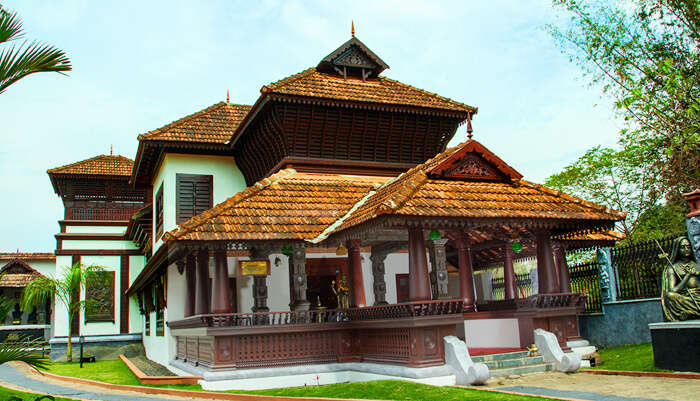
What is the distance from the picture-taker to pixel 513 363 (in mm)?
11422

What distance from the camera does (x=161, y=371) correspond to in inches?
635

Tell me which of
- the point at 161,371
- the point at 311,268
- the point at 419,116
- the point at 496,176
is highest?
the point at 419,116

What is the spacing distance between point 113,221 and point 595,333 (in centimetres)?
2060

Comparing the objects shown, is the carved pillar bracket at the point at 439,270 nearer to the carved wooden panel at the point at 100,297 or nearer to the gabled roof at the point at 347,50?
the gabled roof at the point at 347,50

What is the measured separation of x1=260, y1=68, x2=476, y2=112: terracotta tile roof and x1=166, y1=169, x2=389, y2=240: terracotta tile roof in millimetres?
2075

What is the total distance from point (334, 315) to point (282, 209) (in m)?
2.55

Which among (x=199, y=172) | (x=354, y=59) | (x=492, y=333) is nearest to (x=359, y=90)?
(x=354, y=59)

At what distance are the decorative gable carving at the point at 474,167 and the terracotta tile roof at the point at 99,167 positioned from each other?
751 inches

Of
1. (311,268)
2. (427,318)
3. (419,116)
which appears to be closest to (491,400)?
(427,318)

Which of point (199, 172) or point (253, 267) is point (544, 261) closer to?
point (253, 267)

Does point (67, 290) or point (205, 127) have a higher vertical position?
point (205, 127)

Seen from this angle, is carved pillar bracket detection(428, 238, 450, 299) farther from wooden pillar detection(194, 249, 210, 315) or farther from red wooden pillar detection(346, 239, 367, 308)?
wooden pillar detection(194, 249, 210, 315)

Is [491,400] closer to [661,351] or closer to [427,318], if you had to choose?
[427,318]

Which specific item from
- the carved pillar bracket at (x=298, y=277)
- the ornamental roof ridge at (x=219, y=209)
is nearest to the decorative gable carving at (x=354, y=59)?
the ornamental roof ridge at (x=219, y=209)
